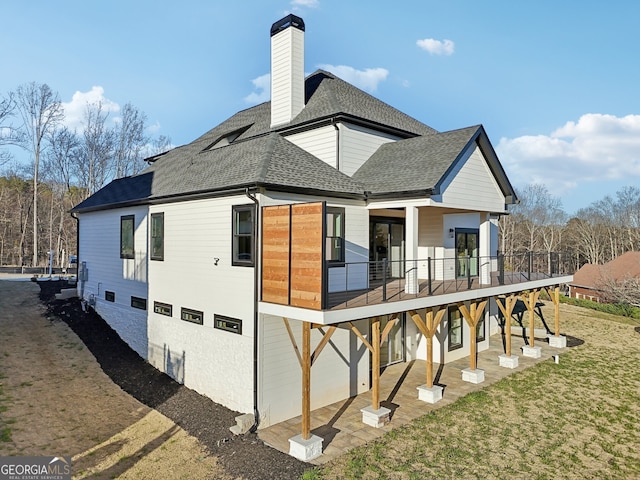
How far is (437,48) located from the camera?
21719 millimetres

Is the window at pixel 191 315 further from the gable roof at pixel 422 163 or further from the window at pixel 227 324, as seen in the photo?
the gable roof at pixel 422 163

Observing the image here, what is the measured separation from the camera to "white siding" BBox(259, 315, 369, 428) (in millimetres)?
9203

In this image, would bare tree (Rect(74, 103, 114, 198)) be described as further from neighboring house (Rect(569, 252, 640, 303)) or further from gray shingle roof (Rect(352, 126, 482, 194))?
neighboring house (Rect(569, 252, 640, 303))

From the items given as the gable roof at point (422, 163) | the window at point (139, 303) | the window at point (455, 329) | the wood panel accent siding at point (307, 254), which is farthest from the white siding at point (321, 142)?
the window at point (139, 303)

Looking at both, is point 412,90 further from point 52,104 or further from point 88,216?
point 52,104

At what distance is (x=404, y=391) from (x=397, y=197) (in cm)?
562

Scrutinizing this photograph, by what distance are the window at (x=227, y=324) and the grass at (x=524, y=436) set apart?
3753mm

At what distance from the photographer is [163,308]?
12539 millimetres

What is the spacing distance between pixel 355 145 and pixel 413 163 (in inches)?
89.2

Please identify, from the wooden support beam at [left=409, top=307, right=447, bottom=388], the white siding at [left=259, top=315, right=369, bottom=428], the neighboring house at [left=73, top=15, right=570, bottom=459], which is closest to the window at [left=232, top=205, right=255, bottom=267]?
the neighboring house at [left=73, top=15, right=570, bottom=459]

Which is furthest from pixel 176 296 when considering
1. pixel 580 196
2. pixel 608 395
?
pixel 580 196

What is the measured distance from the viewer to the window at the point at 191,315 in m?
11.0

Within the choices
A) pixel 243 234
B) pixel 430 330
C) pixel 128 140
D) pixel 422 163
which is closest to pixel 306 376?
pixel 243 234

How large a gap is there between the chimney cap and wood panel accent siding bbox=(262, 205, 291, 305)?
822cm
